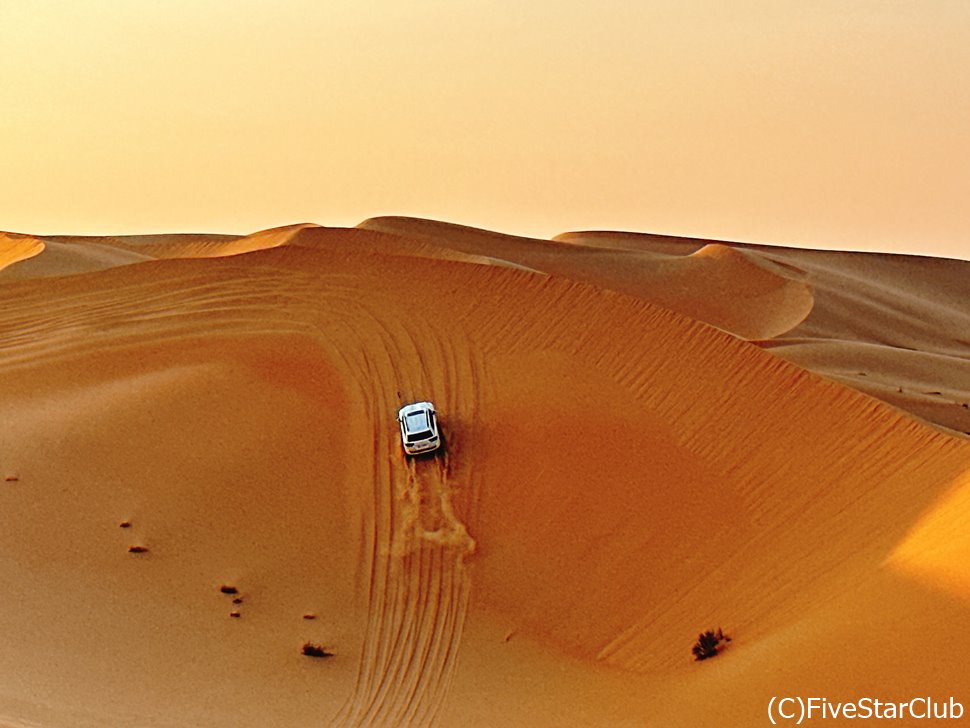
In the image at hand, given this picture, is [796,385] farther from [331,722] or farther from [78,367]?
[78,367]

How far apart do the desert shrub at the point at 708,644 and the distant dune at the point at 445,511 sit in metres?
0.17

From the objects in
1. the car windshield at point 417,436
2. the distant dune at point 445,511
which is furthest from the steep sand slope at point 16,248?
the car windshield at point 417,436

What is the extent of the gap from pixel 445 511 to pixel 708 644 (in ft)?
13.4

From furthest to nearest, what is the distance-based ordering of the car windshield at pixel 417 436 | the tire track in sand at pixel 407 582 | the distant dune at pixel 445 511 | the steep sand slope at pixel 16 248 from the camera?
the steep sand slope at pixel 16 248 < the car windshield at pixel 417 436 < the tire track in sand at pixel 407 582 < the distant dune at pixel 445 511

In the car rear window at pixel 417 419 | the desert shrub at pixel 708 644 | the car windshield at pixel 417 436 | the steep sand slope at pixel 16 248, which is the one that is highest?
the steep sand slope at pixel 16 248

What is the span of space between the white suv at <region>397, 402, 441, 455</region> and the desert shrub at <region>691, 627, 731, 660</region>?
15.5 feet

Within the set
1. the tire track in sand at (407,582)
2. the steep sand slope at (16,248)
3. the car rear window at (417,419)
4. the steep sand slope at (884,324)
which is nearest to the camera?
the tire track in sand at (407,582)

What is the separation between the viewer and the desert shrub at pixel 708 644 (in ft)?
39.1

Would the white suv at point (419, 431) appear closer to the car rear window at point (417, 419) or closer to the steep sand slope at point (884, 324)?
the car rear window at point (417, 419)

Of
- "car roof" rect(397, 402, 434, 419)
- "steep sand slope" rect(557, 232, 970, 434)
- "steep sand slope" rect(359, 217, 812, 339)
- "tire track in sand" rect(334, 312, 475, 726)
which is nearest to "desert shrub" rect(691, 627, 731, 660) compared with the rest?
"tire track in sand" rect(334, 312, 475, 726)

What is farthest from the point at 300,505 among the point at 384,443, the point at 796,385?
the point at 796,385

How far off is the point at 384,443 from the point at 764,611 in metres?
5.76

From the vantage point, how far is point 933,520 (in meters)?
12.8

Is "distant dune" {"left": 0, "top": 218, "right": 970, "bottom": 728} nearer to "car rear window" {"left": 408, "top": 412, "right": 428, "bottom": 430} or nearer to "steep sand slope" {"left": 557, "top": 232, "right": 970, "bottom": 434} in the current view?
"car rear window" {"left": 408, "top": 412, "right": 428, "bottom": 430}
